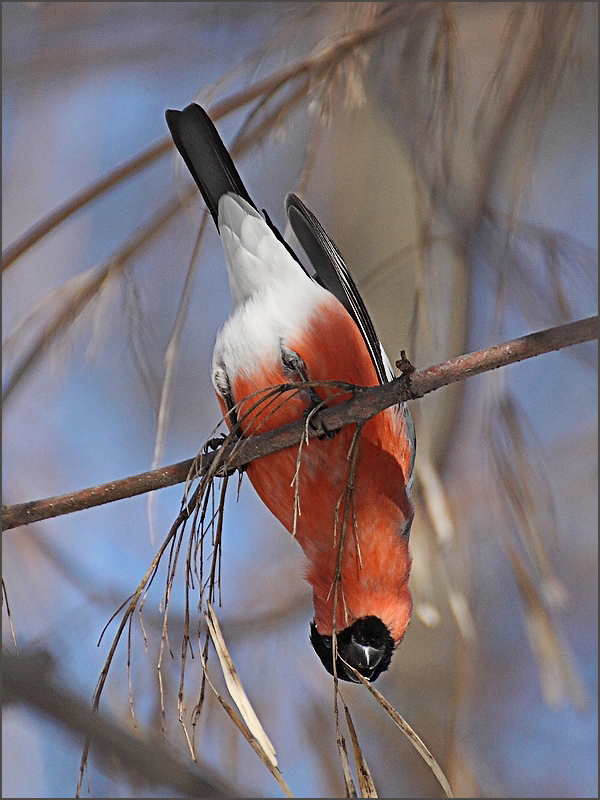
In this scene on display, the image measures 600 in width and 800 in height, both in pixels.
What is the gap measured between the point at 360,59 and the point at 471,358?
0.81 m

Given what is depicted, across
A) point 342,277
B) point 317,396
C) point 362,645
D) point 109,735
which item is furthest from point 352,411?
point 109,735

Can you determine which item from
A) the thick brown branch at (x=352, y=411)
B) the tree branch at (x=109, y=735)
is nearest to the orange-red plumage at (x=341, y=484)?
the thick brown branch at (x=352, y=411)

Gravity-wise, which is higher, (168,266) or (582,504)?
(168,266)

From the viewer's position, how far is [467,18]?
5.12 ft

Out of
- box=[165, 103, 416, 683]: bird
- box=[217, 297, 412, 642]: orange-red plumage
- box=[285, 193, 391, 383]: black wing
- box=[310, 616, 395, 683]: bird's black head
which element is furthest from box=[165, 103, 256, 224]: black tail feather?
box=[310, 616, 395, 683]: bird's black head

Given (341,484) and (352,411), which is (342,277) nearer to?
(341,484)

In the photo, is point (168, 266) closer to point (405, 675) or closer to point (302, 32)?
point (302, 32)

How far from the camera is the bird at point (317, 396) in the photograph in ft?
4.81

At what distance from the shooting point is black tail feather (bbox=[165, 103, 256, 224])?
57.7 inches

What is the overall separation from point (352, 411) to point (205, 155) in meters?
0.73


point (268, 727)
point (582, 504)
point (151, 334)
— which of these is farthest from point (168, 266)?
point (582, 504)

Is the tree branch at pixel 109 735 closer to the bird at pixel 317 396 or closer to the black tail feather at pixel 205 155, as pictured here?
the bird at pixel 317 396

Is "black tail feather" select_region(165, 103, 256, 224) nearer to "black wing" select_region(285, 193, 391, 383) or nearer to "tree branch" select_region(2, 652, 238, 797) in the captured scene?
"black wing" select_region(285, 193, 391, 383)

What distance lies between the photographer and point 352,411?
110 cm
